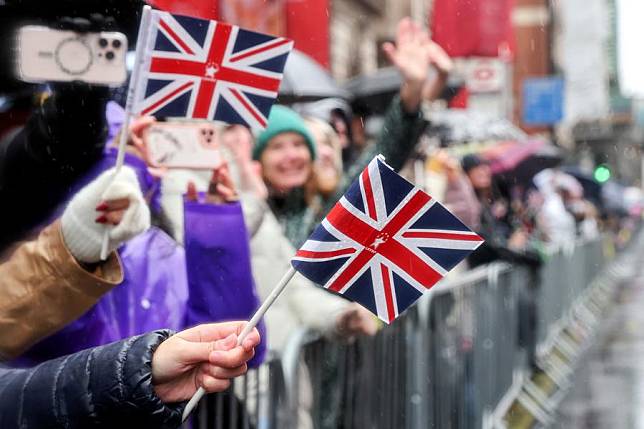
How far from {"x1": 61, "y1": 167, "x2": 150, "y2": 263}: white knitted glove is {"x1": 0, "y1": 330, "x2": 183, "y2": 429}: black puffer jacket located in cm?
31

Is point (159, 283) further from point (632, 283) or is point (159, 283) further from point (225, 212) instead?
point (632, 283)

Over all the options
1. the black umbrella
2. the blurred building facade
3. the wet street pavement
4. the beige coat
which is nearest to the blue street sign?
the blurred building facade

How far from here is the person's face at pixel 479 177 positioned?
712cm

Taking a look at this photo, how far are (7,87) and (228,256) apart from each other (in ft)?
2.53

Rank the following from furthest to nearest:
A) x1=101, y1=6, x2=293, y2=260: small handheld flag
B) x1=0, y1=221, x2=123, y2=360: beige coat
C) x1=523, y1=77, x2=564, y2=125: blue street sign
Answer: x1=523, y1=77, x2=564, y2=125: blue street sign → x1=101, y1=6, x2=293, y2=260: small handheld flag → x1=0, y1=221, x2=123, y2=360: beige coat

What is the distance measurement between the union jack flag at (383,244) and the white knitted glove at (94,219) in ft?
1.41

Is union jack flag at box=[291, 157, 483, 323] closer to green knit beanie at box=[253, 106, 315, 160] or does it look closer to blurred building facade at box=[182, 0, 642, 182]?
green knit beanie at box=[253, 106, 315, 160]

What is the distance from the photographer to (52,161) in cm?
191

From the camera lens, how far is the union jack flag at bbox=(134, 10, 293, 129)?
6.46ft

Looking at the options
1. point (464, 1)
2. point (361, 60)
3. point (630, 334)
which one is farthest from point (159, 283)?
point (361, 60)

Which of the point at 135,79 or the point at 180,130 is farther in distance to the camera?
the point at 180,130

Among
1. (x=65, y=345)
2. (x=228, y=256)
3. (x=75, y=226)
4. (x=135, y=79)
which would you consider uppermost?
(x=135, y=79)

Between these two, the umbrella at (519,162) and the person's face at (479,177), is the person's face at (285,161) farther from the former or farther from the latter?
the umbrella at (519,162)

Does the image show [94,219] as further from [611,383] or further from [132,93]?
[611,383]
